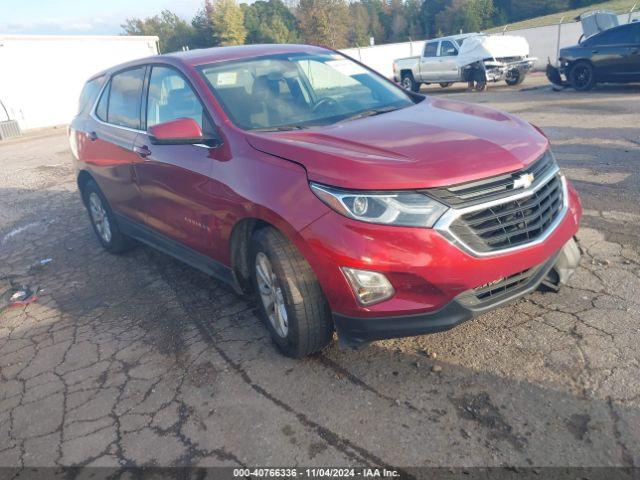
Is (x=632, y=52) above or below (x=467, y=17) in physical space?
below

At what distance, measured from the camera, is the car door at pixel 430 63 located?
18.8 meters

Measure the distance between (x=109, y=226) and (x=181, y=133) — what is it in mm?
2476

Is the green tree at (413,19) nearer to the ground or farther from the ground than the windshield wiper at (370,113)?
farther from the ground

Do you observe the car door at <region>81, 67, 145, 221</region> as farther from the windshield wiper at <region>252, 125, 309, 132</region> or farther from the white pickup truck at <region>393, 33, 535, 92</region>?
the white pickup truck at <region>393, 33, 535, 92</region>

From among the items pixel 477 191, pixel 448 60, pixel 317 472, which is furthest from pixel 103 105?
pixel 448 60

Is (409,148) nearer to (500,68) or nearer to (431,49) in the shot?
(500,68)

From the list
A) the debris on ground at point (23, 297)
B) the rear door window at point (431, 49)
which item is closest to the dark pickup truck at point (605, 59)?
the rear door window at point (431, 49)

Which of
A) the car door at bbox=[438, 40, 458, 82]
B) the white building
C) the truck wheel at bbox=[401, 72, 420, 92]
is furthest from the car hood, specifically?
the white building

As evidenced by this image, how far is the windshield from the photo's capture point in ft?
11.8

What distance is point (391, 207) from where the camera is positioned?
2633mm

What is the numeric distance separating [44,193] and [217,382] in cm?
743

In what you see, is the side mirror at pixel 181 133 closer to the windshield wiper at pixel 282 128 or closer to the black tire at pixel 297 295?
the windshield wiper at pixel 282 128

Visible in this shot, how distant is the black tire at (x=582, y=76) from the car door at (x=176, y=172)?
1242 centimetres

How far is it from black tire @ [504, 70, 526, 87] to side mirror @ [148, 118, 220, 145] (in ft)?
53.0
